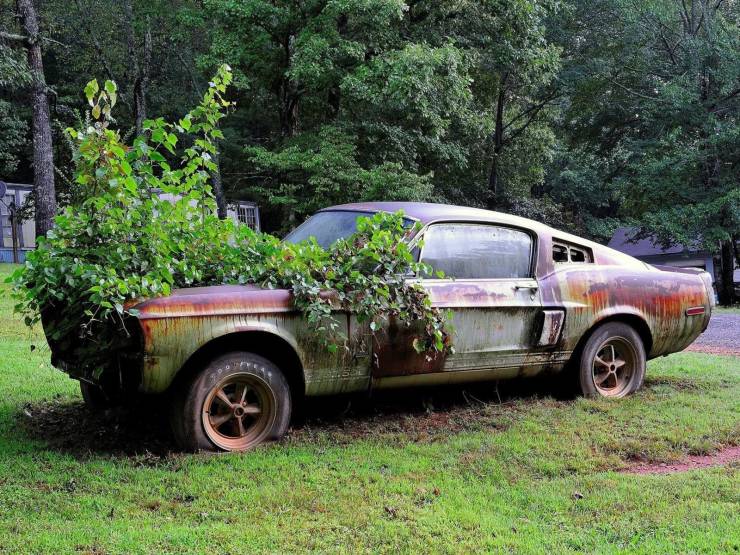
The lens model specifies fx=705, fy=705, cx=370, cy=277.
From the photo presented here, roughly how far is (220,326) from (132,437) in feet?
3.57

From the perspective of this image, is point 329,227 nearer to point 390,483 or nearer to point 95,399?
point 95,399

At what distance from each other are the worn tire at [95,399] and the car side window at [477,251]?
2.49 m

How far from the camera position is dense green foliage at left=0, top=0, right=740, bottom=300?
55.9 ft

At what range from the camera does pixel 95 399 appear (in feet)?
16.8

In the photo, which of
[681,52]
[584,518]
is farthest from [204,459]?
[681,52]

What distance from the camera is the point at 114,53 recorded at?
27641 millimetres

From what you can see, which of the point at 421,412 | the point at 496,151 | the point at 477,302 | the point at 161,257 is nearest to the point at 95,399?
the point at 161,257

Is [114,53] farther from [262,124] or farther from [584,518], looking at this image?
[584,518]

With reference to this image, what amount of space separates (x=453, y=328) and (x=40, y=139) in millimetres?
12078

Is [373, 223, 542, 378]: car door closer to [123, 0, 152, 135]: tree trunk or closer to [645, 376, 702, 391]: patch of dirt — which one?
[645, 376, 702, 391]: patch of dirt

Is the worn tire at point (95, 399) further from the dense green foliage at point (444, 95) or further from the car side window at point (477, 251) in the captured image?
the dense green foliage at point (444, 95)

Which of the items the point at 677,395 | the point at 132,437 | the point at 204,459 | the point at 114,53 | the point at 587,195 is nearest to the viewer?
the point at 204,459

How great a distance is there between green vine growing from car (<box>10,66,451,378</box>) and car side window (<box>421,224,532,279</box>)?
31 cm

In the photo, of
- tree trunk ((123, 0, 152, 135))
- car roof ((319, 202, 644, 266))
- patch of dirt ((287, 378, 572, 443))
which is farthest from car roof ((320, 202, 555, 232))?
tree trunk ((123, 0, 152, 135))
